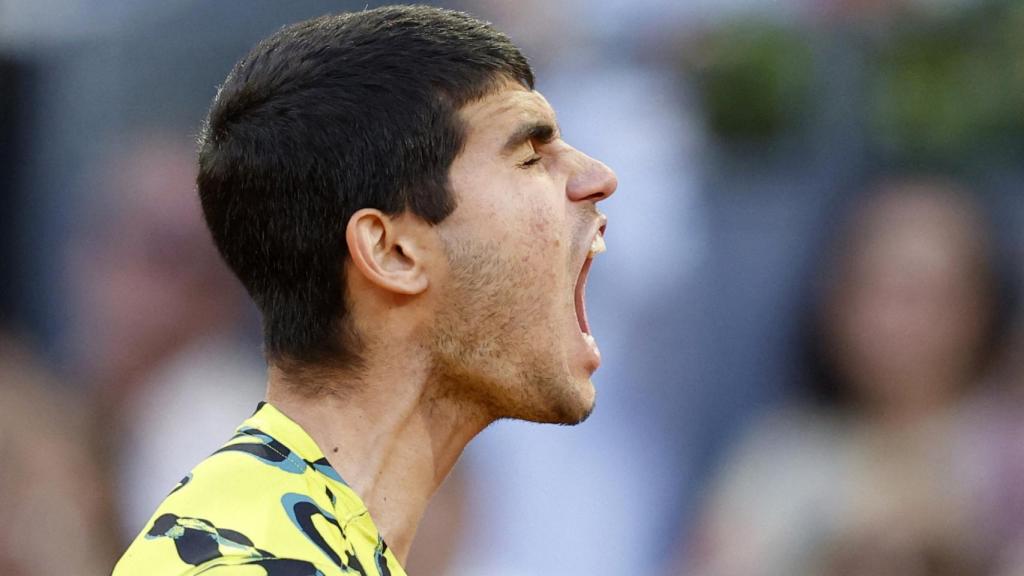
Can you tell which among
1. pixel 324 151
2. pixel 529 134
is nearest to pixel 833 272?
pixel 529 134

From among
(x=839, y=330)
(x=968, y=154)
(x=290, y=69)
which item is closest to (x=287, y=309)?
(x=290, y=69)

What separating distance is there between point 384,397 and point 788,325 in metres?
3.70

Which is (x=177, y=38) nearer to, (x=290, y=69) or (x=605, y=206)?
(x=605, y=206)

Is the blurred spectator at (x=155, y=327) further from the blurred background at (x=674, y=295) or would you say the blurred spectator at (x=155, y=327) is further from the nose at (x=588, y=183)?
the nose at (x=588, y=183)

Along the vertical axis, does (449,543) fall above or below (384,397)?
below

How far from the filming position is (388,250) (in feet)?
8.39

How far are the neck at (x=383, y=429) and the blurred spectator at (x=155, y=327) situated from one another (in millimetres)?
3078

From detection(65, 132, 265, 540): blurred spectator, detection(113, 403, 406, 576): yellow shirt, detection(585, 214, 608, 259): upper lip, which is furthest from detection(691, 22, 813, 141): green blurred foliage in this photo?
detection(113, 403, 406, 576): yellow shirt

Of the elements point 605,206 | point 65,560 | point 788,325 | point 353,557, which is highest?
point 353,557

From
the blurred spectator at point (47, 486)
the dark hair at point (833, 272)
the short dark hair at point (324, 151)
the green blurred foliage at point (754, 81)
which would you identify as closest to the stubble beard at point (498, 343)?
the short dark hair at point (324, 151)

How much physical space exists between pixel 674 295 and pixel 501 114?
3608 millimetres

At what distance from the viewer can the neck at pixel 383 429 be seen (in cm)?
252

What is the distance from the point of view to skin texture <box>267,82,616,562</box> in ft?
8.36

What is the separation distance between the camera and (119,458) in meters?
5.94
